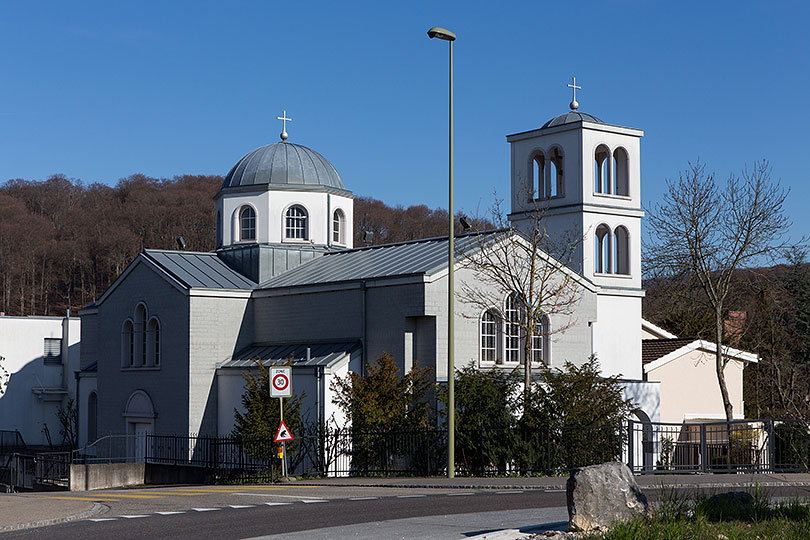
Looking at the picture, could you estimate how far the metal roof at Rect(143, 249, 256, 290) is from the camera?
39.1 metres

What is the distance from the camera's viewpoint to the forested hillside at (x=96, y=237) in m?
88.8

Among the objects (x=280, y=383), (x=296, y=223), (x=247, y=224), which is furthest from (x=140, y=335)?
(x=280, y=383)

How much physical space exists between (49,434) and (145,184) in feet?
155

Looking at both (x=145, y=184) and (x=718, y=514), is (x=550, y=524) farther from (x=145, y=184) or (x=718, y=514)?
(x=145, y=184)

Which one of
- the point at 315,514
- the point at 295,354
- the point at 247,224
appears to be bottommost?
the point at 315,514

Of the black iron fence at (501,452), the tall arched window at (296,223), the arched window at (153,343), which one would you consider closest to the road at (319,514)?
the black iron fence at (501,452)

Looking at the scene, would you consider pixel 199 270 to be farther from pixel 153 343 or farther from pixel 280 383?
pixel 280 383

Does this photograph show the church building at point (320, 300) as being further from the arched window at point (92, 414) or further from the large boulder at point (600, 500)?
the large boulder at point (600, 500)

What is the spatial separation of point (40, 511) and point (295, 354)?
61.3 feet

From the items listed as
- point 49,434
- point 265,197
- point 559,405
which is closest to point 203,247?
point 49,434

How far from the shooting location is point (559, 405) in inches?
1136

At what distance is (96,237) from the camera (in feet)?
297

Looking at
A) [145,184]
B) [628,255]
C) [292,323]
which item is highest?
[145,184]

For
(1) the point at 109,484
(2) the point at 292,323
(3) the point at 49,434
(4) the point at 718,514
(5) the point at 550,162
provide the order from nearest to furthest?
(4) the point at 718,514
(1) the point at 109,484
(2) the point at 292,323
(5) the point at 550,162
(3) the point at 49,434
